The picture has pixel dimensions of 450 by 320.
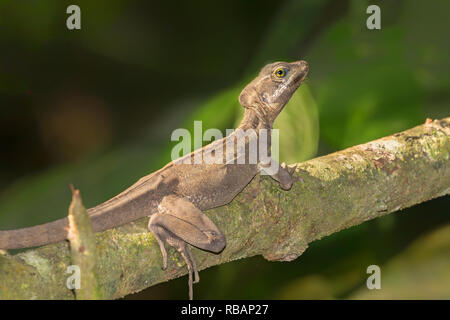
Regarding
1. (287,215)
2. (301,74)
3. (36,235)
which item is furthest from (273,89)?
(36,235)

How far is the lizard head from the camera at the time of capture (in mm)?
4621

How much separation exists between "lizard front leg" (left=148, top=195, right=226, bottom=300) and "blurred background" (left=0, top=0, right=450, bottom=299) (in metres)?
0.94

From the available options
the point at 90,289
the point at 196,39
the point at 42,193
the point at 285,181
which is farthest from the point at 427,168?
the point at 196,39

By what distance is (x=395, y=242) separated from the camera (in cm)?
555

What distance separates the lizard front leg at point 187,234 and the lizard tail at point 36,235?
1.83 feet

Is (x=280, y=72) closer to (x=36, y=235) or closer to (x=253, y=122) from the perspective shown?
(x=253, y=122)

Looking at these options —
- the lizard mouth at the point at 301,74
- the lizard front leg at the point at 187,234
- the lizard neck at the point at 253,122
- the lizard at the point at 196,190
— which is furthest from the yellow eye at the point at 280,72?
the lizard front leg at the point at 187,234

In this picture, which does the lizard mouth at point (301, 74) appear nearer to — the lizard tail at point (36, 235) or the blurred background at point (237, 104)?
the blurred background at point (237, 104)

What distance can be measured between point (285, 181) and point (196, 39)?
11.7 ft

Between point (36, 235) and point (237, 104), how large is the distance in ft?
7.56

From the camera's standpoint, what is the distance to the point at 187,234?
3.48 m

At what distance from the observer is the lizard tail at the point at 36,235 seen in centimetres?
310

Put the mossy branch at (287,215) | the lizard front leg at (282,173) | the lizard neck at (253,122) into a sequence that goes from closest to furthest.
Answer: the mossy branch at (287,215)
the lizard front leg at (282,173)
the lizard neck at (253,122)

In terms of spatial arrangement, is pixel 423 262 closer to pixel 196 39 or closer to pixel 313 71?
pixel 313 71
